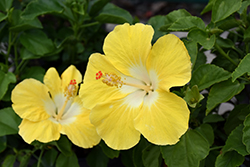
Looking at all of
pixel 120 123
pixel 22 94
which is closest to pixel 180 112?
pixel 120 123

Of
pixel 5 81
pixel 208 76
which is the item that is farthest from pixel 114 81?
pixel 5 81

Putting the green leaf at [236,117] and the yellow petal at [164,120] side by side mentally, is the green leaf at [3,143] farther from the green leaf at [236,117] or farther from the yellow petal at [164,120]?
the green leaf at [236,117]

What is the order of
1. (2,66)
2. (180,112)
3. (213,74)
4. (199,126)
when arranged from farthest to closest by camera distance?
(2,66) → (199,126) → (213,74) → (180,112)

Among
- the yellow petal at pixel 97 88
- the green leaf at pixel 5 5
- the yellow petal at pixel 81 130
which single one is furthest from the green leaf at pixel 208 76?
the green leaf at pixel 5 5

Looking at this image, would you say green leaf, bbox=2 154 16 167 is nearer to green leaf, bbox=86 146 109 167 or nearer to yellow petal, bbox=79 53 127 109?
green leaf, bbox=86 146 109 167

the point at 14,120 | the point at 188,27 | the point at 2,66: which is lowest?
the point at 14,120

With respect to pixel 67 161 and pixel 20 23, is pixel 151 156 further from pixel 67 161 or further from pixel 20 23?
pixel 20 23

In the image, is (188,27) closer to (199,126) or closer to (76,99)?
(199,126)
